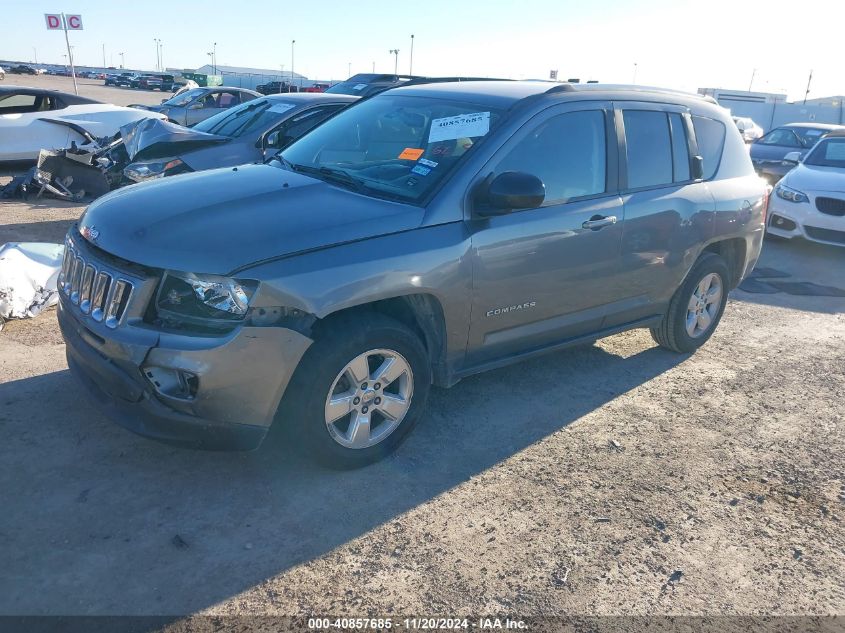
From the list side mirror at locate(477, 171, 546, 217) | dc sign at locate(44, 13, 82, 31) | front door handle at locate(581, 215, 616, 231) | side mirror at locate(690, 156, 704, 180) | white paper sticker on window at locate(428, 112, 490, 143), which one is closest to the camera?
side mirror at locate(477, 171, 546, 217)

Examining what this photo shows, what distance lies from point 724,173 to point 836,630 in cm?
362

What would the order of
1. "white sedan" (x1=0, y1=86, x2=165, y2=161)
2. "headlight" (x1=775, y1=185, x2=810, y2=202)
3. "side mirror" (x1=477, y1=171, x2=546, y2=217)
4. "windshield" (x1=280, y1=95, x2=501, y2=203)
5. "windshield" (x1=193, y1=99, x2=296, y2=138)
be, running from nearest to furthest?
"side mirror" (x1=477, y1=171, x2=546, y2=217), "windshield" (x1=280, y1=95, x2=501, y2=203), "windshield" (x1=193, y1=99, x2=296, y2=138), "headlight" (x1=775, y1=185, x2=810, y2=202), "white sedan" (x1=0, y1=86, x2=165, y2=161)

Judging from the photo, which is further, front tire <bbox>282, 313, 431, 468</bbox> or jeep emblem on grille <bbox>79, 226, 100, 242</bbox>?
jeep emblem on grille <bbox>79, 226, 100, 242</bbox>

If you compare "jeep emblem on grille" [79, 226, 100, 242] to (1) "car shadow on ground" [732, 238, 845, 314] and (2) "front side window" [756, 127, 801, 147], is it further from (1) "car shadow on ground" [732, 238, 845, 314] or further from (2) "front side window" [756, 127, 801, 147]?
(2) "front side window" [756, 127, 801, 147]

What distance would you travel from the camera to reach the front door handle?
429 cm

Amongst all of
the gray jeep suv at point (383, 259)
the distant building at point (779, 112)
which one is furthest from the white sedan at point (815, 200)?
the distant building at point (779, 112)

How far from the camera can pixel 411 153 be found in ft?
13.4

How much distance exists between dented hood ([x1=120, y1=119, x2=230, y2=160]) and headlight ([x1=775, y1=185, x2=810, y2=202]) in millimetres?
7780

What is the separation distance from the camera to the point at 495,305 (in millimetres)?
3912

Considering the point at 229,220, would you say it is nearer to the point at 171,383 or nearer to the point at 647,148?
the point at 171,383

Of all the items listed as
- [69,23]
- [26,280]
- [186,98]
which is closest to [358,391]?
[26,280]

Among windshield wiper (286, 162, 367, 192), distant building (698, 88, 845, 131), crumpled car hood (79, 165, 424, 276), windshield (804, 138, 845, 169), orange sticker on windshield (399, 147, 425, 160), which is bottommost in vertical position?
distant building (698, 88, 845, 131)

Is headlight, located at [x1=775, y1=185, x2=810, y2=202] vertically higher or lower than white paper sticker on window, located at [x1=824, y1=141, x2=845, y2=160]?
lower

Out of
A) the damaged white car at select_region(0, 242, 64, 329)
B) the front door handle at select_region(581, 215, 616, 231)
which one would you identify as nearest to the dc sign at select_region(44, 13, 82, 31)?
the damaged white car at select_region(0, 242, 64, 329)
